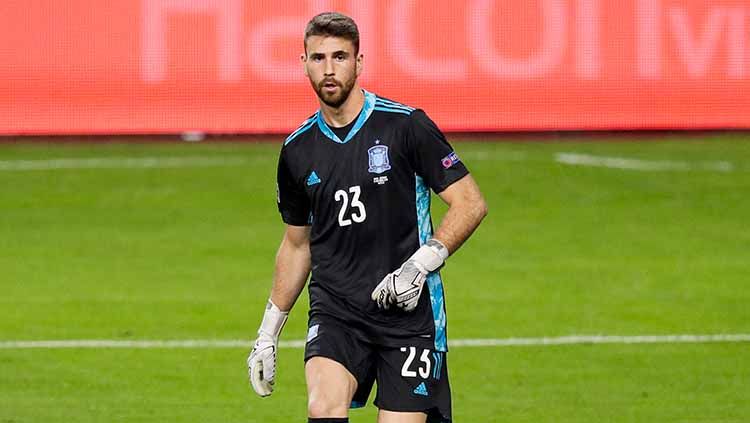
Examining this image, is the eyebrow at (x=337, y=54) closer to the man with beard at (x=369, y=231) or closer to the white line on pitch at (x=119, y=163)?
the man with beard at (x=369, y=231)

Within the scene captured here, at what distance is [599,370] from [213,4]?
295 inches

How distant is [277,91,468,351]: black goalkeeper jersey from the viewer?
25.3 feet

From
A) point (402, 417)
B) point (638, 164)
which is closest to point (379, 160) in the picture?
point (402, 417)

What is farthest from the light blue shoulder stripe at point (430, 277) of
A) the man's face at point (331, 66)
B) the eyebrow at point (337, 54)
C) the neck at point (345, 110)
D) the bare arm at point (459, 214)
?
the eyebrow at point (337, 54)

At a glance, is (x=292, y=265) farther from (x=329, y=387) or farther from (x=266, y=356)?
(x=329, y=387)

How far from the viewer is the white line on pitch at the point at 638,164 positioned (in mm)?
21797

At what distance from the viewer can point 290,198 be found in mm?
8086

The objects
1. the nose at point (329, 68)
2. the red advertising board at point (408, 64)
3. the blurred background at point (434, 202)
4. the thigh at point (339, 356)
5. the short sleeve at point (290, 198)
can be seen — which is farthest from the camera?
the red advertising board at point (408, 64)

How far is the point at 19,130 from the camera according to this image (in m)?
17.5

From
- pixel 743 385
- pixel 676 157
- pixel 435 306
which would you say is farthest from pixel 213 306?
pixel 676 157

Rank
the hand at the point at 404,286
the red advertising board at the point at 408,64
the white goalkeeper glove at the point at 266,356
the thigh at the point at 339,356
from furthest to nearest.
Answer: the red advertising board at the point at 408,64
the white goalkeeper glove at the point at 266,356
the thigh at the point at 339,356
the hand at the point at 404,286

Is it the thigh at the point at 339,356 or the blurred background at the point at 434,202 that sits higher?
the thigh at the point at 339,356

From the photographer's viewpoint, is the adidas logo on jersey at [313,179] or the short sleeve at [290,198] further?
the short sleeve at [290,198]

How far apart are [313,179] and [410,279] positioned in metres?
0.67
